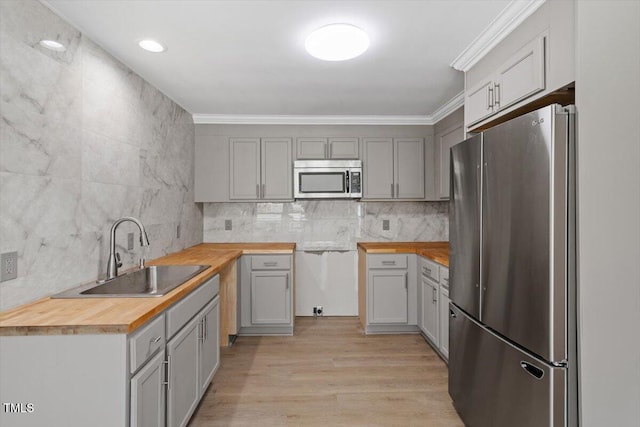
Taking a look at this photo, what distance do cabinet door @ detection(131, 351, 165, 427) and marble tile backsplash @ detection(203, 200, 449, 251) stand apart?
259 centimetres

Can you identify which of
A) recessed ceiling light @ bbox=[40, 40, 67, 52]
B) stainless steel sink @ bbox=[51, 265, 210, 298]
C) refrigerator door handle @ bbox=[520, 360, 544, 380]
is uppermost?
recessed ceiling light @ bbox=[40, 40, 67, 52]

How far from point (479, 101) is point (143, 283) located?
246 centimetres

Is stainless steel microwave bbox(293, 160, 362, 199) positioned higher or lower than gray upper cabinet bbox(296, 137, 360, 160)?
lower

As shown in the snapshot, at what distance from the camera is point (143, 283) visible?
229 centimetres

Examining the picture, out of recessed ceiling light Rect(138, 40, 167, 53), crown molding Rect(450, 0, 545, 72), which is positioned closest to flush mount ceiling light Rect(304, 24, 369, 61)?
crown molding Rect(450, 0, 545, 72)

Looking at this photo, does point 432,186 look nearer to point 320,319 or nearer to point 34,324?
point 320,319

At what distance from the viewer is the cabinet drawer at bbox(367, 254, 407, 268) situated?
3480 millimetres

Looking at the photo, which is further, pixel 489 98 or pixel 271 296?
pixel 271 296

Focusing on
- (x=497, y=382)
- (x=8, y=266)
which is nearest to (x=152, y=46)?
(x=8, y=266)

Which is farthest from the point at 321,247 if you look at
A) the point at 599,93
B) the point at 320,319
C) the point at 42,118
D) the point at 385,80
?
the point at 599,93

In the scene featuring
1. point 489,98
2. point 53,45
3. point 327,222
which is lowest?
point 327,222

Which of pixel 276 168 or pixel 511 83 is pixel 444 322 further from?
pixel 276 168

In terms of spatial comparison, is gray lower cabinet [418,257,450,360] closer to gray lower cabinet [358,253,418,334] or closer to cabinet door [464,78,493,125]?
gray lower cabinet [358,253,418,334]

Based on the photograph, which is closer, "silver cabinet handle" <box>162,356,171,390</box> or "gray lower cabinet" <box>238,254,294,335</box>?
"silver cabinet handle" <box>162,356,171,390</box>
